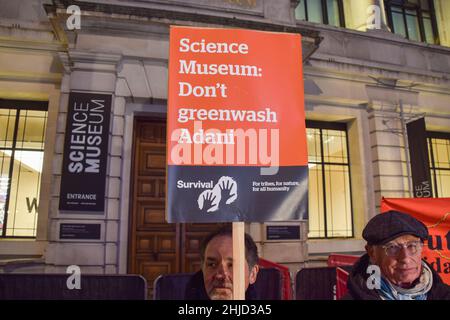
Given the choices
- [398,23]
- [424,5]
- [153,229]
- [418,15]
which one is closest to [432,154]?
[398,23]

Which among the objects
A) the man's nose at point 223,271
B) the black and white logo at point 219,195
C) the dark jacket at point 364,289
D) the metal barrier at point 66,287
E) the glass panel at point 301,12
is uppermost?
the glass panel at point 301,12

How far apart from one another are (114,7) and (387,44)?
21.9ft

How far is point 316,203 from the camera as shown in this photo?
317 inches

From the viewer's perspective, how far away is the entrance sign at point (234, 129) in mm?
2605

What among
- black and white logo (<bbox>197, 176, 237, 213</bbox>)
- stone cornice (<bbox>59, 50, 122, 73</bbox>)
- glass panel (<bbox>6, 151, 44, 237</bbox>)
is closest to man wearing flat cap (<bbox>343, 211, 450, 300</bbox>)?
black and white logo (<bbox>197, 176, 237, 213</bbox>)

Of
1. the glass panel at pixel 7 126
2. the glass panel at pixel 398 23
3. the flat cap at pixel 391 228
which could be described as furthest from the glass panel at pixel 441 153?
the glass panel at pixel 7 126

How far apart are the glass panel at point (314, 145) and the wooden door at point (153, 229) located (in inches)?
113

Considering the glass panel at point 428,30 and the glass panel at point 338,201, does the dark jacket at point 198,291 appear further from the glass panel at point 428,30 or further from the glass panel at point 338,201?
the glass panel at point 428,30

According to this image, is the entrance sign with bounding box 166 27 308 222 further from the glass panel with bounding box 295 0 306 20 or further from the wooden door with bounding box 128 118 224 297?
the glass panel with bounding box 295 0 306 20

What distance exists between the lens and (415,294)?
2354mm

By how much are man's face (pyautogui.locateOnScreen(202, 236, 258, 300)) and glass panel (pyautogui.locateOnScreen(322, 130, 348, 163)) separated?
6.11 metres

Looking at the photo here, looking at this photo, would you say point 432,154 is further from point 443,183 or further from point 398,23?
point 398,23

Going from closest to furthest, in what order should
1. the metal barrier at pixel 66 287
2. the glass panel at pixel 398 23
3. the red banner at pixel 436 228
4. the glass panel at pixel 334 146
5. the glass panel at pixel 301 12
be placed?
1. the metal barrier at pixel 66 287
2. the red banner at pixel 436 228
3. the glass panel at pixel 334 146
4. the glass panel at pixel 301 12
5. the glass panel at pixel 398 23

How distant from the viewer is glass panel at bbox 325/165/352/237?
8117 millimetres
